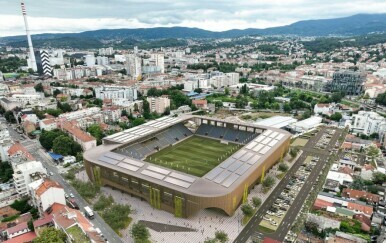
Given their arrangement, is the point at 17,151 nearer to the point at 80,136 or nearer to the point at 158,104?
the point at 80,136

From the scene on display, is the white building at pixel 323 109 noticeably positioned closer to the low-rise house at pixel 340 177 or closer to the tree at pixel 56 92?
the low-rise house at pixel 340 177

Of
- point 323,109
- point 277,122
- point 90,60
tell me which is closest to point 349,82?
point 323,109

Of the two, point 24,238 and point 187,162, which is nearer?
point 24,238

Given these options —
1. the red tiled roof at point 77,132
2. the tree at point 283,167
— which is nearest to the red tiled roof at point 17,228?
the red tiled roof at point 77,132

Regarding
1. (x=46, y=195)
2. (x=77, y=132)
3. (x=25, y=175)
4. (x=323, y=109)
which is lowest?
(x=323, y=109)

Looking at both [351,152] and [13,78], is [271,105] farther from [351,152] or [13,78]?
[13,78]

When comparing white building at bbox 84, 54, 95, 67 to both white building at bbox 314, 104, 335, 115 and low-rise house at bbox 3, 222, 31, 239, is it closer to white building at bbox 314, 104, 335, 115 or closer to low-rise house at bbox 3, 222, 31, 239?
white building at bbox 314, 104, 335, 115
